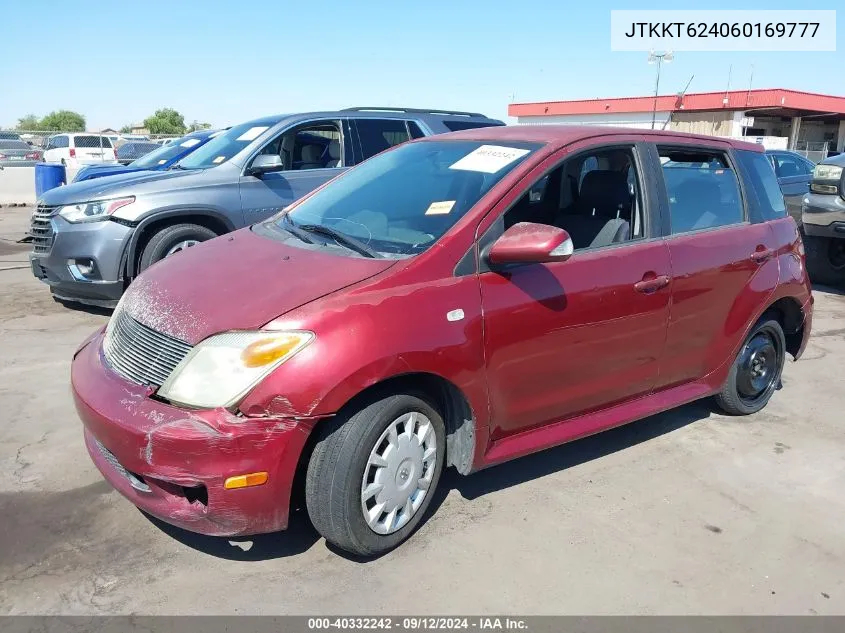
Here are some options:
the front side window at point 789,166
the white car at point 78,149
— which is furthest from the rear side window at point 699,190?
the white car at point 78,149

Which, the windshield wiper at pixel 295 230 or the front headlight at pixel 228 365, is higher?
the windshield wiper at pixel 295 230

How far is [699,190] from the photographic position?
4230 millimetres

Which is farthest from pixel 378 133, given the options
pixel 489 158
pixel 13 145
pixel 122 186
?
pixel 13 145

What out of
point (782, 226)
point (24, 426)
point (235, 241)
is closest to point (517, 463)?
point (235, 241)

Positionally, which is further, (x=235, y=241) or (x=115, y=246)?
(x=115, y=246)

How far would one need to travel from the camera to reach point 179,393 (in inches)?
104

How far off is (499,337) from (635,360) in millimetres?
1002

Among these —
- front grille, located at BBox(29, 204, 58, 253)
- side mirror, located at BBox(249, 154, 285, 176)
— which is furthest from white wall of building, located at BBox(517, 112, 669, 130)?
front grille, located at BBox(29, 204, 58, 253)

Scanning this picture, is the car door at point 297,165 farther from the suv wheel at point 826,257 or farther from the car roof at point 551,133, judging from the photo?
the suv wheel at point 826,257

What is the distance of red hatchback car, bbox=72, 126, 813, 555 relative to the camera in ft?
8.63

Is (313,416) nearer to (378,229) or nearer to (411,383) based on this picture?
(411,383)

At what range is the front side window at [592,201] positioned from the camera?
3771 millimetres

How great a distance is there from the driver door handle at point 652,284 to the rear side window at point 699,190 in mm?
344

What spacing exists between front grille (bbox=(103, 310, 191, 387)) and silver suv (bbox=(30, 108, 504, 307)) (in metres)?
3.32
